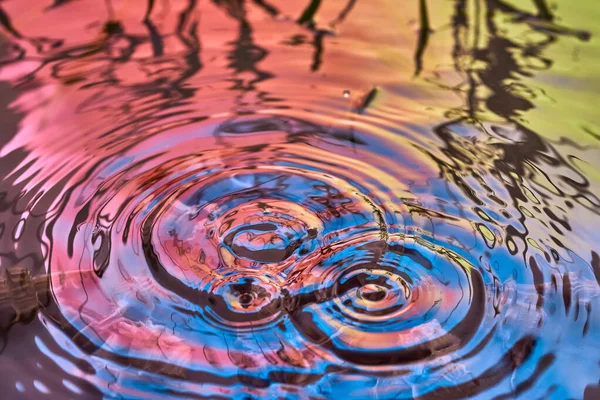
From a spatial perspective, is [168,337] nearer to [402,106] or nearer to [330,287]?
[330,287]

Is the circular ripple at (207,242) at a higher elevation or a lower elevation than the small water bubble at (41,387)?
lower

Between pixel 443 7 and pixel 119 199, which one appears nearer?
pixel 119 199

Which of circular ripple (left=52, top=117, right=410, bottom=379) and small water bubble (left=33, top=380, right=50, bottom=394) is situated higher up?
small water bubble (left=33, top=380, right=50, bottom=394)

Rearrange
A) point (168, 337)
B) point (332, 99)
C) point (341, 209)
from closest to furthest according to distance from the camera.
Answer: point (168, 337) → point (341, 209) → point (332, 99)

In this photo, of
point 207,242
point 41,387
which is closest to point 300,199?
point 207,242

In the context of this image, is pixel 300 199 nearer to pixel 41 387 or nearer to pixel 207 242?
pixel 207 242

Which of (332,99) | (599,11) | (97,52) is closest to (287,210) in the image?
(332,99)

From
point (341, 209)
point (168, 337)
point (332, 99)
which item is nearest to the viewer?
point (168, 337)
